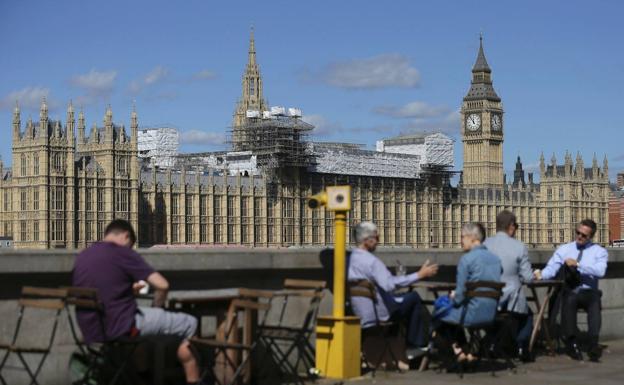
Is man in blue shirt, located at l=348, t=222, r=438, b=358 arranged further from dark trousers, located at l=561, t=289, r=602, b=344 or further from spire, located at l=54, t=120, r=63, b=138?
spire, located at l=54, t=120, r=63, b=138

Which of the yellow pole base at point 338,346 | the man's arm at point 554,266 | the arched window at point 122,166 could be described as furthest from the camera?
the arched window at point 122,166

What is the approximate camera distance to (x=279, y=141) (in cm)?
10138

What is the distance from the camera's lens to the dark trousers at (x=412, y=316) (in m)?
11.2

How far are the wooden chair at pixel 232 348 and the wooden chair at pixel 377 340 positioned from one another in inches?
43.9

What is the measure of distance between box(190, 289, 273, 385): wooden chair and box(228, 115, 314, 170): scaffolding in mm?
90858

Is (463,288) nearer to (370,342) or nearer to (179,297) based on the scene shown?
(370,342)

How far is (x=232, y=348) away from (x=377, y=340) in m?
2.13

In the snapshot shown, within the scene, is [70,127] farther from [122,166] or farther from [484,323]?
[484,323]

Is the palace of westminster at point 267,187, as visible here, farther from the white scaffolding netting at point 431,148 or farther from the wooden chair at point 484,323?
the wooden chair at point 484,323

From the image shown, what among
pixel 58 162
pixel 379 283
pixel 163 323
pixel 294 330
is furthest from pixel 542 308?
pixel 58 162

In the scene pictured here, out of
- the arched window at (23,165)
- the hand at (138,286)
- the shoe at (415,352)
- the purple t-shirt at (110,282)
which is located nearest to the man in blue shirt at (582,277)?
the shoe at (415,352)

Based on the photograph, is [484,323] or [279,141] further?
[279,141]

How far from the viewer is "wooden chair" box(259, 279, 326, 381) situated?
1025 cm

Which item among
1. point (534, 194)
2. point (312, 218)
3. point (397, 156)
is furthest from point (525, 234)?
point (312, 218)
